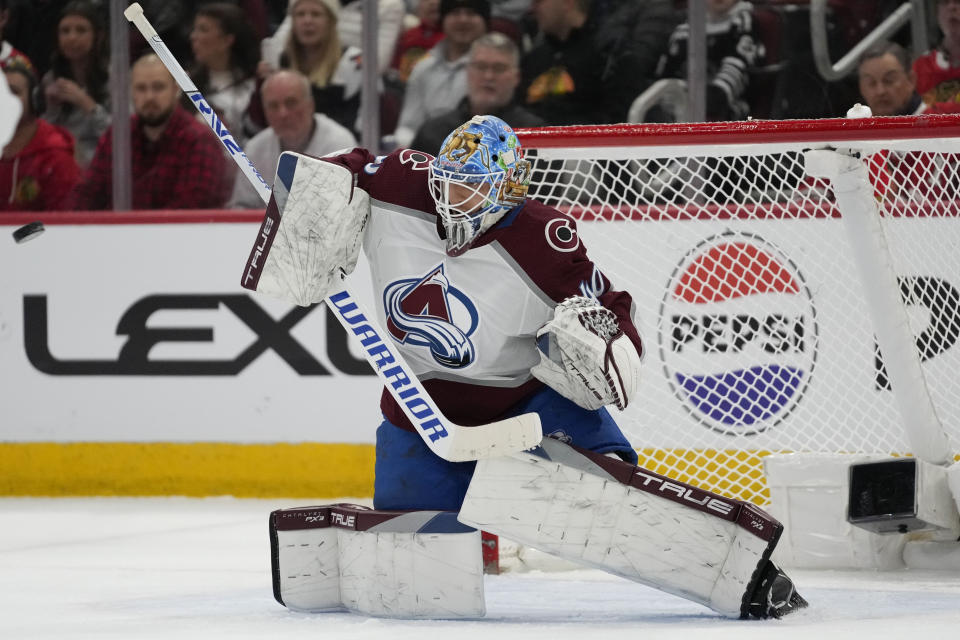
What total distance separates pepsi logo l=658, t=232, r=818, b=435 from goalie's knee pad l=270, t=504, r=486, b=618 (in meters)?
1.39

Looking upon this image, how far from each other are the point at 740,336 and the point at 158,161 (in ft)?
6.52

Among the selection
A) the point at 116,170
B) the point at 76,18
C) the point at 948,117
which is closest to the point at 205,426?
the point at 116,170

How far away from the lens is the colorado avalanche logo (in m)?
2.72

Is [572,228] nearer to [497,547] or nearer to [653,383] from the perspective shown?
[497,547]

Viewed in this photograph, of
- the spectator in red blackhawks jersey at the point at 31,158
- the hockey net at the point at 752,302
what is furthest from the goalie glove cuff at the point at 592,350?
the spectator in red blackhawks jersey at the point at 31,158

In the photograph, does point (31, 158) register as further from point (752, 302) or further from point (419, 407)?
point (419, 407)

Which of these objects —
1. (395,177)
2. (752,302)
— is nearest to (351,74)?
(752,302)

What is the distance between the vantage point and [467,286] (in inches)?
107

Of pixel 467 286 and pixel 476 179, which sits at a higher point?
pixel 476 179

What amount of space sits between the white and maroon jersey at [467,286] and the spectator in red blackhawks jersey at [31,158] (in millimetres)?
2233

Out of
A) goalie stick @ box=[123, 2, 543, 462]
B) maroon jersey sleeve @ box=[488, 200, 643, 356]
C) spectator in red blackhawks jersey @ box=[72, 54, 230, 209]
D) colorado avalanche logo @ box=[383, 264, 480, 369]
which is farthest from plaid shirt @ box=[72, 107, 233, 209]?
maroon jersey sleeve @ box=[488, 200, 643, 356]

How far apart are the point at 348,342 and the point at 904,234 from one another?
1.73m

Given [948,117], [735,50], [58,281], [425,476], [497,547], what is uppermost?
[735,50]

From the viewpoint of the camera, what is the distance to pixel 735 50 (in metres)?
4.41
